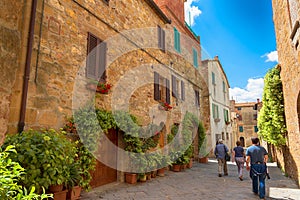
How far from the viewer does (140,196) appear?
5.38m

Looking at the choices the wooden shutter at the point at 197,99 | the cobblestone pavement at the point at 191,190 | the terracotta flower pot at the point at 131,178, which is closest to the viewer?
the cobblestone pavement at the point at 191,190

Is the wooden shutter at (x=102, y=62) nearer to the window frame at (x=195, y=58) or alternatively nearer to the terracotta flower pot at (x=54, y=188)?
the terracotta flower pot at (x=54, y=188)

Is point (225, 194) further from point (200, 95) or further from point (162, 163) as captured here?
point (200, 95)

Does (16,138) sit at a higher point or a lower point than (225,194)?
higher

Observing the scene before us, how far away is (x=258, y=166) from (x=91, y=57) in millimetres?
5569

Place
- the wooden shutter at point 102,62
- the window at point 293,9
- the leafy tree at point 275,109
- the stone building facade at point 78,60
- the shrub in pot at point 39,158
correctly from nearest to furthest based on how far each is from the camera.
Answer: the shrub in pot at point 39,158 < the stone building facade at point 78,60 < the window at point 293,9 < the wooden shutter at point 102,62 < the leafy tree at point 275,109

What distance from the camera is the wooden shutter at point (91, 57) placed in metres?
5.97

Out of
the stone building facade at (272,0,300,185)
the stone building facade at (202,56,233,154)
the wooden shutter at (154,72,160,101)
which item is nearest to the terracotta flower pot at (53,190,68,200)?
the wooden shutter at (154,72,160,101)

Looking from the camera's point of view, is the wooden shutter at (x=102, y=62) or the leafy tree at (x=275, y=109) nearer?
the wooden shutter at (x=102, y=62)

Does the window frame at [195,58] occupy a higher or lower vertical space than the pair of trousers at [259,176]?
higher

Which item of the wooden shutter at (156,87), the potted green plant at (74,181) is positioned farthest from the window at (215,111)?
the potted green plant at (74,181)

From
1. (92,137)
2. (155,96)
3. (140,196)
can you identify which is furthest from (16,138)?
(155,96)

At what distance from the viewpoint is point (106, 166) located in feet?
21.6

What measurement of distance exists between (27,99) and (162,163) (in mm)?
5672
